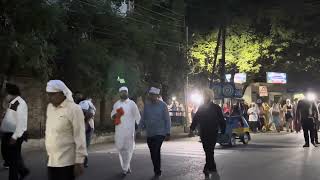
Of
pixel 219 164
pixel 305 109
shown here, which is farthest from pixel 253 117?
pixel 219 164

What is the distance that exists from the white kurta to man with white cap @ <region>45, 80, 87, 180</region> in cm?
530

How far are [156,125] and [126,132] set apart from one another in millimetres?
698

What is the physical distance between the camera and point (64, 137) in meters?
5.47

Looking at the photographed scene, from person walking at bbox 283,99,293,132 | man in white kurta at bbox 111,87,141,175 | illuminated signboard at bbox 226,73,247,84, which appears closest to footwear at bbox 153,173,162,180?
man in white kurta at bbox 111,87,141,175

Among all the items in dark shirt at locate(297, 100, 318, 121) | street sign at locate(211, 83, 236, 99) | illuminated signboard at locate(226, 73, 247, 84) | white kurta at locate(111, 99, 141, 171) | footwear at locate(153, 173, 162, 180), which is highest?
illuminated signboard at locate(226, 73, 247, 84)

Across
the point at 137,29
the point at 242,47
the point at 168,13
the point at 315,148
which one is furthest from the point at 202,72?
the point at 315,148

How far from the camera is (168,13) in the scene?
26.8 metres

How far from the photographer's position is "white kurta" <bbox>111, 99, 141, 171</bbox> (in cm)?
1083

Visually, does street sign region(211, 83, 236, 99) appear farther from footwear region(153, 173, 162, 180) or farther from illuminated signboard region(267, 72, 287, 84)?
illuminated signboard region(267, 72, 287, 84)

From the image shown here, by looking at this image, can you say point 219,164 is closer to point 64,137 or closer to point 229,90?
point 229,90

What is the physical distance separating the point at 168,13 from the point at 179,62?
Result: 2.98 meters

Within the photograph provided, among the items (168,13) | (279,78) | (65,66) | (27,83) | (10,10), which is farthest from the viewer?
(279,78)

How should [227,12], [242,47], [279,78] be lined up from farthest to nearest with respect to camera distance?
[279,78] < [242,47] < [227,12]

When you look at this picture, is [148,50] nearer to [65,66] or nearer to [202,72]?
[65,66]
